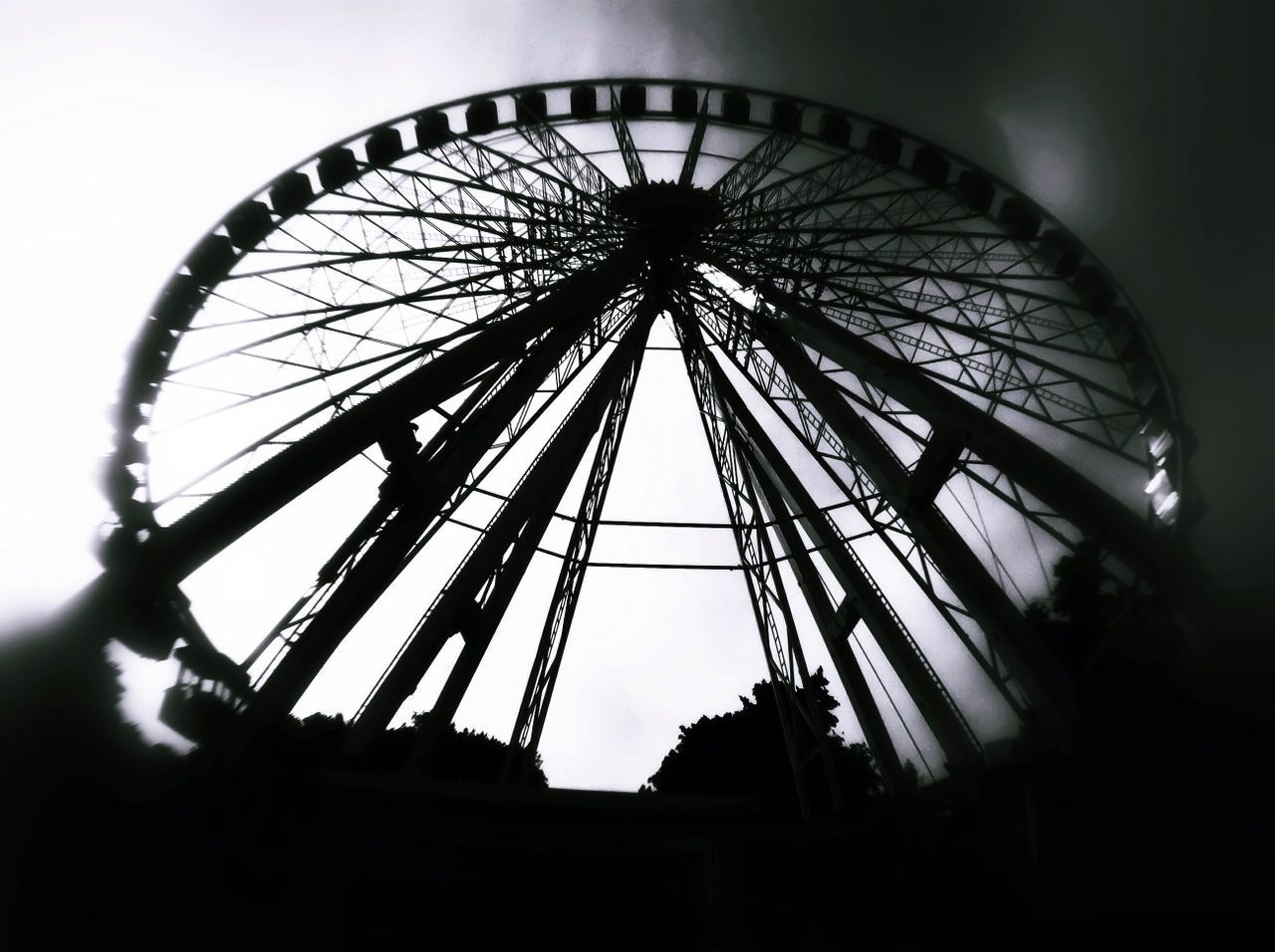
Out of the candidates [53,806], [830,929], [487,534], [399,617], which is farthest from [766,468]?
[399,617]

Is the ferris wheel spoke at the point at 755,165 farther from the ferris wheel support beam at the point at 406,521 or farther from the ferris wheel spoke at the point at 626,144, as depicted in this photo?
the ferris wheel support beam at the point at 406,521

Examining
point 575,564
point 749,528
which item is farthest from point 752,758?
point 575,564

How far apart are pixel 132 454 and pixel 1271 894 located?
57.5 feet

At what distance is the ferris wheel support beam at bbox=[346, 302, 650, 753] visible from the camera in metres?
17.1

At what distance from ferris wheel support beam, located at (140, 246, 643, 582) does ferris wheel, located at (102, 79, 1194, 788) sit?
0.11 m

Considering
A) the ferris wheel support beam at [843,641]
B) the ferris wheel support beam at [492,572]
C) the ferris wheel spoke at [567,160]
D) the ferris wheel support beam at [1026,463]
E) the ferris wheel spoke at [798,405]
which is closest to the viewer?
the ferris wheel support beam at [1026,463]

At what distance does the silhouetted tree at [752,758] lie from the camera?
39.4m

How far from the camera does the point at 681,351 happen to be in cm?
2059

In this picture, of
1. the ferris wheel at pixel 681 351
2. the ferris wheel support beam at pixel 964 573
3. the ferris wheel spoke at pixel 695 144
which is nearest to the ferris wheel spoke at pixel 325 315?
the ferris wheel at pixel 681 351

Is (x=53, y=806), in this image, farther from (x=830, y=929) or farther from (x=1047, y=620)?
(x=1047, y=620)

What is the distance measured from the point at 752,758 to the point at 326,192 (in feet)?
95.7

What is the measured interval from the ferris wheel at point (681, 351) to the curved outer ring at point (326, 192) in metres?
0.07

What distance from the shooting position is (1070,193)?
53.9 feet

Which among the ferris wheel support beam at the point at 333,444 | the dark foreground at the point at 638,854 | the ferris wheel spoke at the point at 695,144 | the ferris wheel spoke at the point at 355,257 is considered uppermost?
the ferris wheel spoke at the point at 695,144
